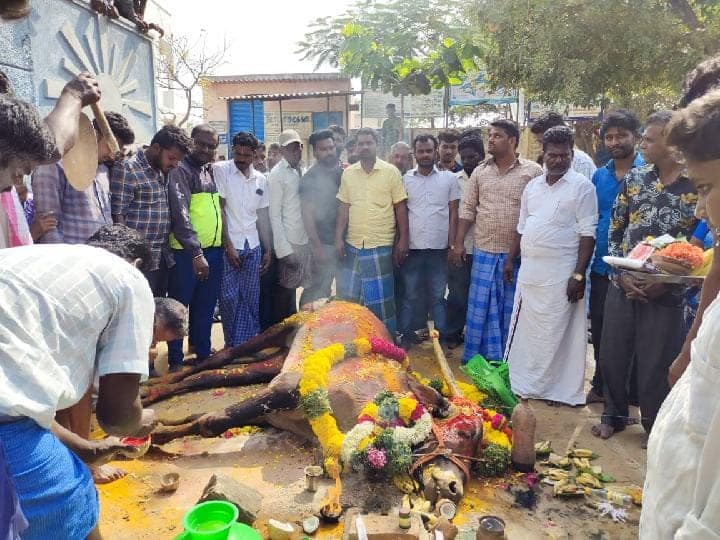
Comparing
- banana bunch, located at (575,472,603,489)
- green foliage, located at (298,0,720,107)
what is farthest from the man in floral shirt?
green foliage, located at (298,0,720,107)

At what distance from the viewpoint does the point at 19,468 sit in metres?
1.70

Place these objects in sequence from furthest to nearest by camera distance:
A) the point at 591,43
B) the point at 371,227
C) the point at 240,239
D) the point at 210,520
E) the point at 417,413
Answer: the point at 591,43 < the point at 371,227 < the point at 240,239 < the point at 417,413 < the point at 210,520

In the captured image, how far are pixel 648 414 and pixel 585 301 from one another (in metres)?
1.07

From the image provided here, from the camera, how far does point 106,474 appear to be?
3.44 meters

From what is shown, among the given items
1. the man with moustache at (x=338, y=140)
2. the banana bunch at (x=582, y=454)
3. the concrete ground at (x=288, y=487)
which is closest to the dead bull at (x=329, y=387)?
the concrete ground at (x=288, y=487)

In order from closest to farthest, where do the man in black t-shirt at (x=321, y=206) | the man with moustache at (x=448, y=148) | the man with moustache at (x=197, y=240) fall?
the man with moustache at (x=197, y=240)
the man in black t-shirt at (x=321, y=206)
the man with moustache at (x=448, y=148)

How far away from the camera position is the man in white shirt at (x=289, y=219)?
5.89m

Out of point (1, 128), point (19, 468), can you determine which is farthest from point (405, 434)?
point (1, 128)

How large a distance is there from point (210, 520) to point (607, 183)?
4.06 meters

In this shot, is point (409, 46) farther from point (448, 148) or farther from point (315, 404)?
point (315, 404)

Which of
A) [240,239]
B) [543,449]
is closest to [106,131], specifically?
[240,239]

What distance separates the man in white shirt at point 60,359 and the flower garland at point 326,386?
165cm

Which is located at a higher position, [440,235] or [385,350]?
[440,235]

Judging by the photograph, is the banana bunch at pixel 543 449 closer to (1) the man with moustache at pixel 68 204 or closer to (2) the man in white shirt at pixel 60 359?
(2) the man in white shirt at pixel 60 359
